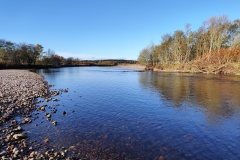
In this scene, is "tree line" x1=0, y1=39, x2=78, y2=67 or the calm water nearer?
the calm water

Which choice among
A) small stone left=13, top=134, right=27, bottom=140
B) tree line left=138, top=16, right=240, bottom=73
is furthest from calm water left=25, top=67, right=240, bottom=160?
tree line left=138, top=16, right=240, bottom=73

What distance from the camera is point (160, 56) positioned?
99.1 m

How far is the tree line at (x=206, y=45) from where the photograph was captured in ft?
214

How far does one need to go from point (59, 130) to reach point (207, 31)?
7899 centimetres

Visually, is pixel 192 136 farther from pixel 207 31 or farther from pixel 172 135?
pixel 207 31

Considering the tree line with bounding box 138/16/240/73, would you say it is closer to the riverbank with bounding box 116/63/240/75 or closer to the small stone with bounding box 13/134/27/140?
the riverbank with bounding box 116/63/240/75

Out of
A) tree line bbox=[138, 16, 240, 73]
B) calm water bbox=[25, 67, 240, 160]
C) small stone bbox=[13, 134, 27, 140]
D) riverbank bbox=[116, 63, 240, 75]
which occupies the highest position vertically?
tree line bbox=[138, 16, 240, 73]

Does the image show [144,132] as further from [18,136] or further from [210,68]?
[210,68]

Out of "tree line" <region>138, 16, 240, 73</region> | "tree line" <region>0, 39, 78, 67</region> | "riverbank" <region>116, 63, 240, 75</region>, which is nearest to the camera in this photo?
"riverbank" <region>116, 63, 240, 75</region>

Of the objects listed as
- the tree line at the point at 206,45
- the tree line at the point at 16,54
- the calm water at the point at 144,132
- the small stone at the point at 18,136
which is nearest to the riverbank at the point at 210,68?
the tree line at the point at 206,45

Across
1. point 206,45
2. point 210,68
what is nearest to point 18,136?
point 210,68

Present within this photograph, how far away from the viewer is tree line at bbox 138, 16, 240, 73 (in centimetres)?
6538

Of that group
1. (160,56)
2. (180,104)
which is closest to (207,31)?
(160,56)

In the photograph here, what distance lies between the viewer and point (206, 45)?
78.3 meters
